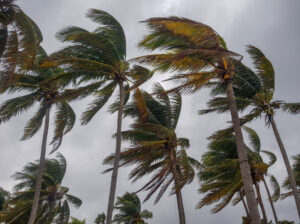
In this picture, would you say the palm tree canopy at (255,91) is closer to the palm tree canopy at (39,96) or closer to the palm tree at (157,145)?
the palm tree at (157,145)

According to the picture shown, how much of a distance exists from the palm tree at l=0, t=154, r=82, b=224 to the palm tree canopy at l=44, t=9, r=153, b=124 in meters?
10.0

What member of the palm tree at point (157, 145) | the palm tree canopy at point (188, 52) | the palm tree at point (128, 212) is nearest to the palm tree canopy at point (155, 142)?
the palm tree at point (157, 145)

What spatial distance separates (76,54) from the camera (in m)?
13.6

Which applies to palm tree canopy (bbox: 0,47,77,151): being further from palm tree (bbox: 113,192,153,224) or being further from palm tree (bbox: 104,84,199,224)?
palm tree (bbox: 113,192,153,224)

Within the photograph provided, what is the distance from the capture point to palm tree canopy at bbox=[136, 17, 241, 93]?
9.33 metres

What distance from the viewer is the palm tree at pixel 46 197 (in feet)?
64.0

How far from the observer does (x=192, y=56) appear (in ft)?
32.2

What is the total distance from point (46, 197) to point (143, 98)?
11.8 metres

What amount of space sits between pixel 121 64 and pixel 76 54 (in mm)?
2179

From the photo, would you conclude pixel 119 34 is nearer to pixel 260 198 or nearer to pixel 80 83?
pixel 80 83

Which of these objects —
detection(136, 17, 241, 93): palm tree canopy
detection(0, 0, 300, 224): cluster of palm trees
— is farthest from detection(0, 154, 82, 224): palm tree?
detection(136, 17, 241, 93): palm tree canopy

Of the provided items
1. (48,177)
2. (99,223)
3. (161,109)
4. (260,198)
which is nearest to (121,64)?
(161,109)

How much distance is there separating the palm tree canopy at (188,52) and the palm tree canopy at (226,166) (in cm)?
896

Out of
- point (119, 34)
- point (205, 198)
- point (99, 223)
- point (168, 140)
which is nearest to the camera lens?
point (119, 34)
